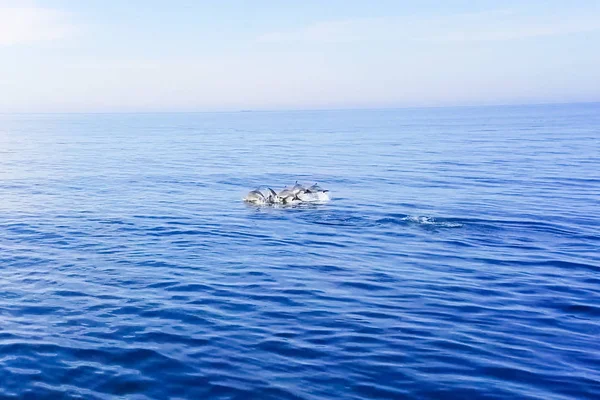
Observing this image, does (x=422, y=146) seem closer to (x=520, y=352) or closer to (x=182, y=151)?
(x=182, y=151)

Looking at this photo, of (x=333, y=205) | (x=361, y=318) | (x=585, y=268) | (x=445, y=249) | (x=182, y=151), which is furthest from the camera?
(x=182, y=151)

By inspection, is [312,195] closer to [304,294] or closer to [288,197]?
[288,197]

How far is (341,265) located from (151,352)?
9688 mm

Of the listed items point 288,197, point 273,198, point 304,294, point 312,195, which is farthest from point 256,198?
point 304,294

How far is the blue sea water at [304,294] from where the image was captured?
1289 centimetres

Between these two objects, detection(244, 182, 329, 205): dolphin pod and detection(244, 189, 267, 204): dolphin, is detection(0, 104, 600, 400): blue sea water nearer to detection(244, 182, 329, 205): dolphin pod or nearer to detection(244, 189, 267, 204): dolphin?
detection(244, 189, 267, 204): dolphin

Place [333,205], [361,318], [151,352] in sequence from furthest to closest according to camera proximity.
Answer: [333,205] → [361,318] → [151,352]

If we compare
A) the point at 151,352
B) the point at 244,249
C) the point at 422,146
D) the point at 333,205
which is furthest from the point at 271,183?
the point at 422,146

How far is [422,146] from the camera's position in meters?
80.7

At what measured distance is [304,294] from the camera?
18.8 meters

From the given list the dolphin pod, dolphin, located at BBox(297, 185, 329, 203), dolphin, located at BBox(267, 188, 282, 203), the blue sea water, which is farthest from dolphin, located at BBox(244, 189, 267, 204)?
dolphin, located at BBox(297, 185, 329, 203)

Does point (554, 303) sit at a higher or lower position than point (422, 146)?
lower

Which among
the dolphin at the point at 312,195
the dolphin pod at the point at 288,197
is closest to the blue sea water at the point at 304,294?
the dolphin pod at the point at 288,197

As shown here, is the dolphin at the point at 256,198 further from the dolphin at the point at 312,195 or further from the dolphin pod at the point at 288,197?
the dolphin at the point at 312,195
